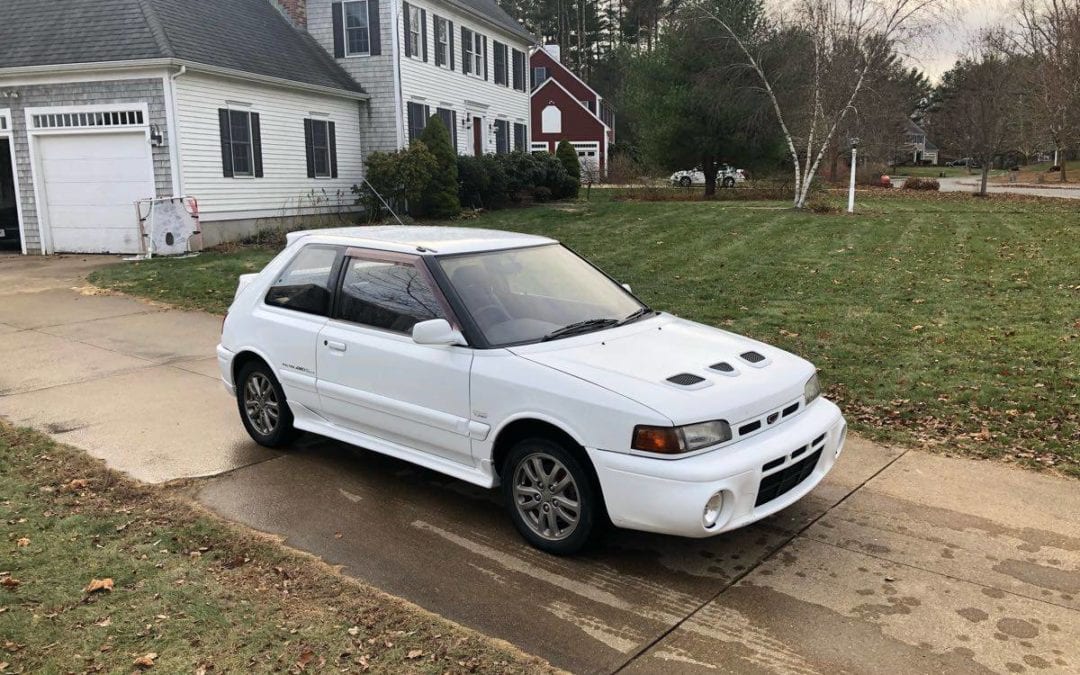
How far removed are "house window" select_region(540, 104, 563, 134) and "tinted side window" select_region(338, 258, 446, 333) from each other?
49.4 metres

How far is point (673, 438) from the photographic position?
3861mm

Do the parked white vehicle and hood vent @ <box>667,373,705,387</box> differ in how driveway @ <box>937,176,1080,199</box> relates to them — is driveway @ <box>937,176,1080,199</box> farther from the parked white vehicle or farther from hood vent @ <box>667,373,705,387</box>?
hood vent @ <box>667,373,705,387</box>

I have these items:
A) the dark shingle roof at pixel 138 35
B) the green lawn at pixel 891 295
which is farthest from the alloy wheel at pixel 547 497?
the dark shingle roof at pixel 138 35

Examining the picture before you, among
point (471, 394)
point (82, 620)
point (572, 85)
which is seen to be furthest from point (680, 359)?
point (572, 85)

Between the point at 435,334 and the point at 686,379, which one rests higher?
the point at 435,334

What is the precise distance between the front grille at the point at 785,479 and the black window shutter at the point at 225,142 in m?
16.6

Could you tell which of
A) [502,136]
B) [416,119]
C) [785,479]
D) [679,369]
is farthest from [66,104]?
[785,479]

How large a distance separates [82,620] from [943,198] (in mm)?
31687

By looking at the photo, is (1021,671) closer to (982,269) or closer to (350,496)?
(350,496)

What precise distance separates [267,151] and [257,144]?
40 cm

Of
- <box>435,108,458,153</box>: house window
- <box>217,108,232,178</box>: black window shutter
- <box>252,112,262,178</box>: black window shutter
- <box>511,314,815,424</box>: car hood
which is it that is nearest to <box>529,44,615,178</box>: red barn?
<box>435,108,458,153</box>: house window

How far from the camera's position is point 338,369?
5195 millimetres

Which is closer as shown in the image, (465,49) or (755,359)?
(755,359)

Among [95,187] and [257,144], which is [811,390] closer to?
[95,187]
